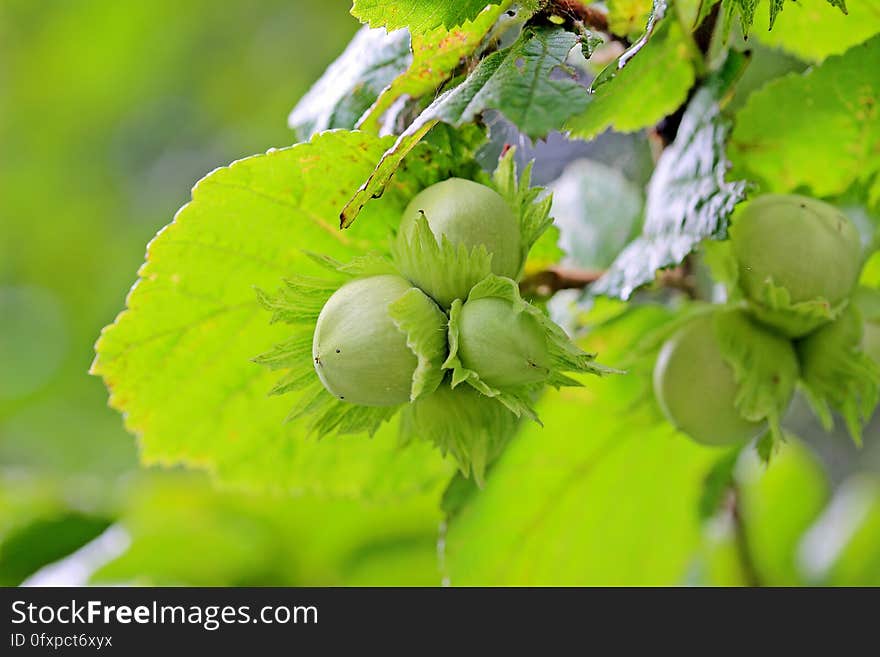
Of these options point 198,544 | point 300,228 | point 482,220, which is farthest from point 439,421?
point 198,544

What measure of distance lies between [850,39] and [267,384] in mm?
968

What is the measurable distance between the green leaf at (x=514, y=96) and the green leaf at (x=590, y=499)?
0.60 metres

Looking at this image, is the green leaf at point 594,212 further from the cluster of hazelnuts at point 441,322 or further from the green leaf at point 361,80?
the cluster of hazelnuts at point 441,322

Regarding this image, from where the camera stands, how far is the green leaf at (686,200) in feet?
3.76

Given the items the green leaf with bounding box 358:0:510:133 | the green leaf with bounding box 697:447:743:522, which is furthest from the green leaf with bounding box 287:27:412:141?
the green leaf with bounding box 697:447:743:522

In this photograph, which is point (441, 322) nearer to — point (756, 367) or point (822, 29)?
point (756, 367)

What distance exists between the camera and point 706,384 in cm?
119

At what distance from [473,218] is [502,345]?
141mm

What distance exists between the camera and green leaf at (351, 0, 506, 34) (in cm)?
95

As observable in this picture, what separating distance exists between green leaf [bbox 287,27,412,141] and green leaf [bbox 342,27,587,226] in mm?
215

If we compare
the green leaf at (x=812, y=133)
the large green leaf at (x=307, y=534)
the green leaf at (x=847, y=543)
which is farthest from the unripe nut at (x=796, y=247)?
the green leaf at (x=847, y=543)

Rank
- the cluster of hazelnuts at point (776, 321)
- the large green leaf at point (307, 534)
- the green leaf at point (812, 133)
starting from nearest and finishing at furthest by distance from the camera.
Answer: the cluster of hazelnuts at point (776, 321), the green leaf at point (812, 133), the large green leaf at point (307, 534)

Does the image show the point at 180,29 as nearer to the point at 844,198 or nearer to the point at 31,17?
the point at 31,17

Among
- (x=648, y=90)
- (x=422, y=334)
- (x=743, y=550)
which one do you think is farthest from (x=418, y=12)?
(x=743, y=550)
